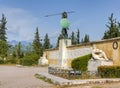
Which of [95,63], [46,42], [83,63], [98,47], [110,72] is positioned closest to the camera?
[110,72]

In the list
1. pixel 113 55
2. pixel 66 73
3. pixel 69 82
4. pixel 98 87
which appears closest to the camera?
pixel 98 87

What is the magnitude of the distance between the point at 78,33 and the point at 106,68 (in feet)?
199

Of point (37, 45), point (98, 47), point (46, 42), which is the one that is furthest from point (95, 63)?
point (46, 42)

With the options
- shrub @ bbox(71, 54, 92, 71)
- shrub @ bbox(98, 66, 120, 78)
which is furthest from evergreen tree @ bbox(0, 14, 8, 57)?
shrub @ bbox(98, 66, 120, 78)

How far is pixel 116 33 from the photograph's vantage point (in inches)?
1874

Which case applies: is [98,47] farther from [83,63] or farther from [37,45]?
[37,45]

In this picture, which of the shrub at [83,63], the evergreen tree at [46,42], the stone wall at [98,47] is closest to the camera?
the stone wall at [98,47]

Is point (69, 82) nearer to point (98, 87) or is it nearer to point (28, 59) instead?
point (98, 87)

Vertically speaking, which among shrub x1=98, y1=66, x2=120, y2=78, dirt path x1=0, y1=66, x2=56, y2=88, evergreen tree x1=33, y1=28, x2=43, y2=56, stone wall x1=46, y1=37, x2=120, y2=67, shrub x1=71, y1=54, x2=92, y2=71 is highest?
evergreen tree x1=33, y1=28, x2=43, y2=56

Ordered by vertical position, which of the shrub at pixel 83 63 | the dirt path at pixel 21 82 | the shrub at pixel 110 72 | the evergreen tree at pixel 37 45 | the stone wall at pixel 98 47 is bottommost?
the dirt path at pixel 21 82

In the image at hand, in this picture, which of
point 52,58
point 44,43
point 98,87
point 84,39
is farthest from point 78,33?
point 98,87

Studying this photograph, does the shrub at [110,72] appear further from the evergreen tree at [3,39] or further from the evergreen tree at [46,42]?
the evergreen tree at [46,42]

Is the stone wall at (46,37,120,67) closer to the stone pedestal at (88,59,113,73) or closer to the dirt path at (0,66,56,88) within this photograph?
the stone pedestal at (88,59,113,73)

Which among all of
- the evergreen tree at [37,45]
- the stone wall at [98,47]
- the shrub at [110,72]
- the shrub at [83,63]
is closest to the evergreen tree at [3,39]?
the evergreen tree at [37,45]
